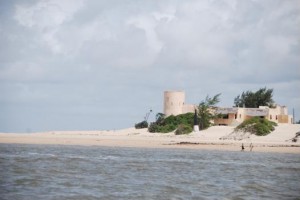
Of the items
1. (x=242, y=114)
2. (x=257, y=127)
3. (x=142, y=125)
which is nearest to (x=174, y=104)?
(x=142, y=125)

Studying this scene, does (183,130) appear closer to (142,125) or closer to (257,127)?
(257,127)

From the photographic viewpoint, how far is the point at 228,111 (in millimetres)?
68562

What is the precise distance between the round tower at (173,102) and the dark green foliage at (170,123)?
2084 mm

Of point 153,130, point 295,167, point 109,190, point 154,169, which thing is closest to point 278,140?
point 153,130

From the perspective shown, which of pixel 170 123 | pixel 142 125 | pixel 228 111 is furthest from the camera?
pixel 142 125

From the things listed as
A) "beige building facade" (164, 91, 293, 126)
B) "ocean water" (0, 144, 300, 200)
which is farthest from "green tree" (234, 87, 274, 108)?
"ocean water" (0, 144, 300, 200)

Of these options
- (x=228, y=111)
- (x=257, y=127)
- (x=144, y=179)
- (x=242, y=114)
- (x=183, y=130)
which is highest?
(x=228, y=111)

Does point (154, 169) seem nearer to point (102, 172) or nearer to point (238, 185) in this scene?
point (102, 172)

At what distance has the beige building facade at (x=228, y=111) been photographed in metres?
67.9

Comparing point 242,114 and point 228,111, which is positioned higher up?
point 228,111

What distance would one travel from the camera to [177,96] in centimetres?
6962

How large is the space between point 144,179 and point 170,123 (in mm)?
44281

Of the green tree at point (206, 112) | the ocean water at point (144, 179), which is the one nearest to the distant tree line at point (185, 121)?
the green tree at point (206, 112)

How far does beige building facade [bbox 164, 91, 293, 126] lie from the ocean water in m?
37.3
